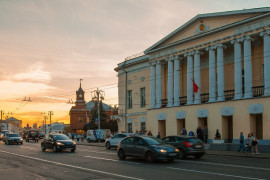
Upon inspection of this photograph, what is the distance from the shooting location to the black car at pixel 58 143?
88.7ft

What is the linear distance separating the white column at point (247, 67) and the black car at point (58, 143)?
15748 millimetres

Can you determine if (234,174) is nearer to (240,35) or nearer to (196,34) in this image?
(240,35)

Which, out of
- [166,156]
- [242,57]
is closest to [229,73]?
[242,57]

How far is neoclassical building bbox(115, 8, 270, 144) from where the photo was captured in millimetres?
30531

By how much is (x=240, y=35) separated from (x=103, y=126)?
64.2m

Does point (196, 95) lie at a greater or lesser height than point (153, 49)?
lesser

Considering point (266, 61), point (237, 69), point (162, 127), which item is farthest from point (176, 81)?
point (266, 61)

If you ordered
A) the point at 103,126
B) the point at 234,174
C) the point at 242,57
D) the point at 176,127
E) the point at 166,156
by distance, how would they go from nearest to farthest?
the point at 234,174 → the point at 166,156 → the point at 242,57 → the point at 176,127 → the point at 103,126

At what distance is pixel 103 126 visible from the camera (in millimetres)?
91438

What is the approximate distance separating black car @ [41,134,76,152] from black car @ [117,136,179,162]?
7838mm

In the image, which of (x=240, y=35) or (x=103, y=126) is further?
(x=103, y=126)

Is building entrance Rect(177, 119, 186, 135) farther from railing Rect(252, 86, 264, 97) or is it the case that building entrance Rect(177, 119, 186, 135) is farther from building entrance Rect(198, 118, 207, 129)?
railing Rect(252, 86, 264, 97)

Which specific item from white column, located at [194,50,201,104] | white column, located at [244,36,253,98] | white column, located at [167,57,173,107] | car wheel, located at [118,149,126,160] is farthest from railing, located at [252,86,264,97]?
car wheel, located at [118,149,126,160]

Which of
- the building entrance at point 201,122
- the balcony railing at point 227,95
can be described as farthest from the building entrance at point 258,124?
the building entrance at point 201,122
